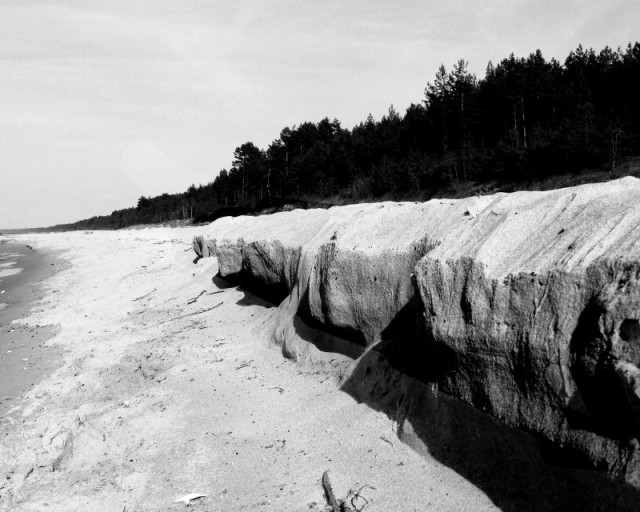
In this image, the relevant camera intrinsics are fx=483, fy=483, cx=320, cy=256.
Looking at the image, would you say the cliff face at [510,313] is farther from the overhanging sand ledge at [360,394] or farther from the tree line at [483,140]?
→ the tree line at [483,140]

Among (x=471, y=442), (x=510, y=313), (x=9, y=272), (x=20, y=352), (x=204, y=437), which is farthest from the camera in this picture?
(x=9, y=272)

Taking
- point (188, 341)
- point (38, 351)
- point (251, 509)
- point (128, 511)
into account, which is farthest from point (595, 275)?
point (38, 351)

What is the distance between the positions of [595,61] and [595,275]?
186ft

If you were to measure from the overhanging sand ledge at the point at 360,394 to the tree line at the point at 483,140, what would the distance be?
2302cm

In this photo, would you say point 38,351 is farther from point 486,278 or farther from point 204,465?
point 486,278

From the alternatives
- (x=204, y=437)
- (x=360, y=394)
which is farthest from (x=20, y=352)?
(x=360, y=394)

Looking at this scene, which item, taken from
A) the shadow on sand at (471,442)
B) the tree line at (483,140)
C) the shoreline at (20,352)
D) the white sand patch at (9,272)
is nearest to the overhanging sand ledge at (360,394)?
the shadow on sand at (471,442)

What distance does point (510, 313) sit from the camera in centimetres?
367

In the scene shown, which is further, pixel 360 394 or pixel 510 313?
pixel 360 394

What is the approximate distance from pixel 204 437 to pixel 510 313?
3716mm

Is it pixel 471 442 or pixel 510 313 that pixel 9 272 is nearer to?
pixel 471 442

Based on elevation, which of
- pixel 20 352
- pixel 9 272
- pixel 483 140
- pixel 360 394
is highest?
pixel 483 140

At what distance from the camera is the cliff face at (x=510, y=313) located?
122 inches

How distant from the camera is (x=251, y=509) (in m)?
4.19
